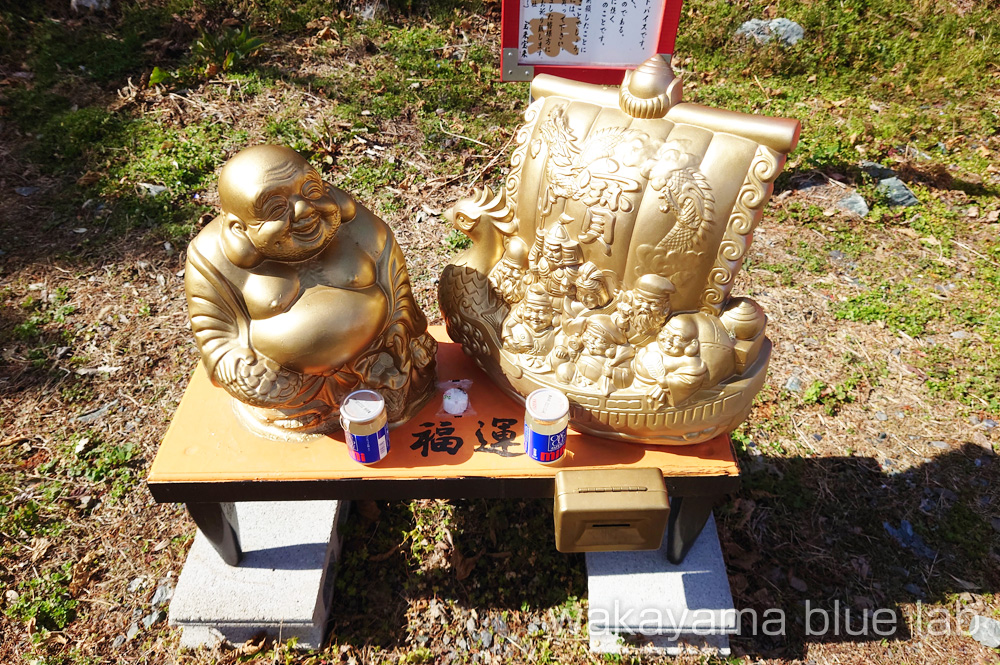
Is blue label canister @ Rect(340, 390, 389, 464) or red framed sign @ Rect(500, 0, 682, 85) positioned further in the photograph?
red framed sign @ Rect(500, 0, 682, 85)

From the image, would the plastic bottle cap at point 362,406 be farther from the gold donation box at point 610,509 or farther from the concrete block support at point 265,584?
the concrete block support at point 265,584

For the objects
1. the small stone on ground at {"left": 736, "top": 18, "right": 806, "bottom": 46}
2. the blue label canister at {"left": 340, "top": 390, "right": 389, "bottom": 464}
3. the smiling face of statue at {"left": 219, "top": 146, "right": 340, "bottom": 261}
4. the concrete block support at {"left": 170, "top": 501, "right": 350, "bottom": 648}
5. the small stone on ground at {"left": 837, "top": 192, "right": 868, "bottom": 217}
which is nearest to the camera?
the smiling face of statue at {"left": 219, "top": 146, "right": 340, "bottom": 261}

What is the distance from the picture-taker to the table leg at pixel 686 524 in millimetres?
2566

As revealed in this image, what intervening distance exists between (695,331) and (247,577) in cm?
227

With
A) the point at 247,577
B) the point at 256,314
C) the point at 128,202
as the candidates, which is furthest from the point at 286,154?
the point at 128,202

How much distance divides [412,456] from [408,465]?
0.05m

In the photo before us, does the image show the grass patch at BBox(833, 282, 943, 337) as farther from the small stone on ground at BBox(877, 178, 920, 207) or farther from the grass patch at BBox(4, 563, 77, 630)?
the grass patch at BBox(4, 563, 77, 630)

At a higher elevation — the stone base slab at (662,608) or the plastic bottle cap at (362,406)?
the plastic bottle cap at (362,406)

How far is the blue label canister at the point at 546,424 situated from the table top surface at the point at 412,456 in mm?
82

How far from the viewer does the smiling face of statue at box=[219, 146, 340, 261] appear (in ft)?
6.68

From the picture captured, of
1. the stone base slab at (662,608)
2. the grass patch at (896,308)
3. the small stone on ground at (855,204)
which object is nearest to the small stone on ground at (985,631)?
the stone base slab at (662,608)

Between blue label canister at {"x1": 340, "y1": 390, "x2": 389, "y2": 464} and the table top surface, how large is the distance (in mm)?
90

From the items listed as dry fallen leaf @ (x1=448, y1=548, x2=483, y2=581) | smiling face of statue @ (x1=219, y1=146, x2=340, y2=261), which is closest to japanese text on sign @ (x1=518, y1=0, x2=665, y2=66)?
smiling face of statue @ (x1=219, y1=146, x2=340, y2=261)

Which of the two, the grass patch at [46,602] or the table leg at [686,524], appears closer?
the table leg at [686,524]
